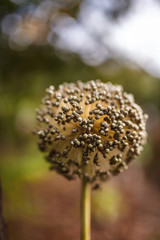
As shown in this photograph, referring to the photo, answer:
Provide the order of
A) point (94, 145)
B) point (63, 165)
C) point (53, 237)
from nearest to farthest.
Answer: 1. point (94, 145)
2. point (63, 165)
3. point (53, 237)

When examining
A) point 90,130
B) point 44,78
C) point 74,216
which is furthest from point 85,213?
point 74,216

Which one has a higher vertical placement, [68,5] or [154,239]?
[68,5]

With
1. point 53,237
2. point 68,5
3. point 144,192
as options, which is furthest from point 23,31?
point 144,192

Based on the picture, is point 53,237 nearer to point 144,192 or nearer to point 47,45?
point 47,45

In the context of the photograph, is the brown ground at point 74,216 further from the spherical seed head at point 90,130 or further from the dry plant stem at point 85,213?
the spherical seed head at point 90,130

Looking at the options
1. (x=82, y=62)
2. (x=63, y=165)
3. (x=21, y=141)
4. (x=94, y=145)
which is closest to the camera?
(x=94, y=145)

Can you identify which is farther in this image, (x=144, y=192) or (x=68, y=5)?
(x=144, y=192)

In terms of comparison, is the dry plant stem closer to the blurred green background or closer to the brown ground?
the blurred green background
